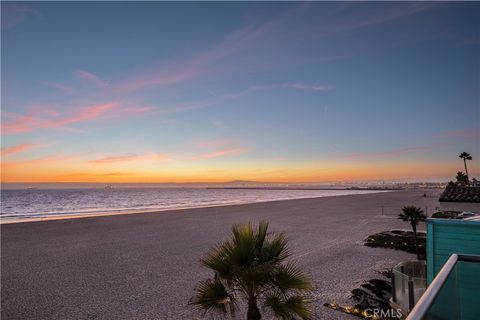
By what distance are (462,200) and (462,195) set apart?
102cm

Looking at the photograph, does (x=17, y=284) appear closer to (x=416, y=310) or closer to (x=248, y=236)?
(x=248, y=236)

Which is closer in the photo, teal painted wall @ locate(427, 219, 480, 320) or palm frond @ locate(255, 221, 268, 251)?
teal painted wall @ locate(427, 219, 480, 320)

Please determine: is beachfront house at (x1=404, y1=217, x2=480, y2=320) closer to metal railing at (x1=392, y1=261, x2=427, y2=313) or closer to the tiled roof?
metal railing at (x1=392, y1=261, x2=427, y2=313)

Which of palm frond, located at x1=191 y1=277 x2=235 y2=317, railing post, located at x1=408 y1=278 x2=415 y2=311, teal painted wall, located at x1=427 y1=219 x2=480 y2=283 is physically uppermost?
teal painted wall, located at x1=427 y1=219 x2=480 y2=283

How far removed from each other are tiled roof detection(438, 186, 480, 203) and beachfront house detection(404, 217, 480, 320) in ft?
75.2

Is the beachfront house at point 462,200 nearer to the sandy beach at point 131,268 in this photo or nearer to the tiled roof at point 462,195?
the tiled roof at point 462,195

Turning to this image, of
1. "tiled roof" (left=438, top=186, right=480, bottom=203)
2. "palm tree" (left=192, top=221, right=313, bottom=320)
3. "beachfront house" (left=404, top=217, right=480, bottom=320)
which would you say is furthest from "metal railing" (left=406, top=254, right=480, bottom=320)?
"tiled roof" (left=438, top=186, right=480, bottom=203)

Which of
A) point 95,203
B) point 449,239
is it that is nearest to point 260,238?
point 449,239

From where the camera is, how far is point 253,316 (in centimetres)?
586

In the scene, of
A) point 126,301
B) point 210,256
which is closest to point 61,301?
point 126,301

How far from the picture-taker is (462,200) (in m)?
26.5

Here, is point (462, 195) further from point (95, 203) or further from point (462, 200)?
point (95, 203)

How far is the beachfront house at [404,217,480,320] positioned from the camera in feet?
8.06

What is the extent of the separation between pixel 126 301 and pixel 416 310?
11692 millimetres
